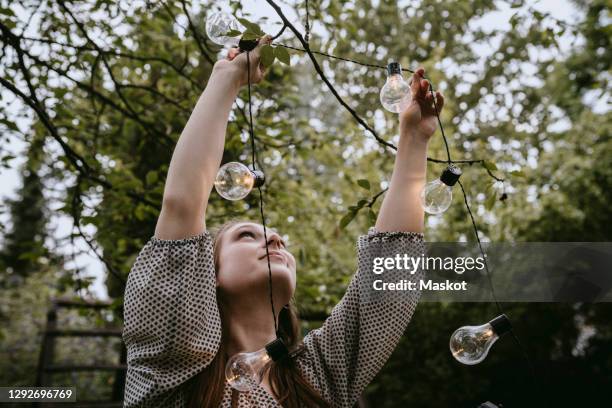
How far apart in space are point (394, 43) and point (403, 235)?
26.7 ft

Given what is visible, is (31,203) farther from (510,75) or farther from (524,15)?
(524,15)

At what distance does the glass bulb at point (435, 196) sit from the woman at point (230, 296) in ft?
0.15

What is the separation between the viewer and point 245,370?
1092mm

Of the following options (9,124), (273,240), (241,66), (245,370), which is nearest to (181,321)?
(245,370)

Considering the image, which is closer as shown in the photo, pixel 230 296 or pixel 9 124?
pixel 230 296

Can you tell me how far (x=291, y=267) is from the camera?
144 centimetres

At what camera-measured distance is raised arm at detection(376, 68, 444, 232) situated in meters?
1.33

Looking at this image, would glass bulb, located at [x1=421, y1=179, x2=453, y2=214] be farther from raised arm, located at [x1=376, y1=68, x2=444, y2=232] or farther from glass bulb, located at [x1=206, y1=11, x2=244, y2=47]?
glass bulb, located at [x1=206, y1=11, x2=244, y2=47]

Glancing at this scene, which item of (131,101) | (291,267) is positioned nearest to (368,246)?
(291,267)

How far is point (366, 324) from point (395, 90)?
0.64 metres

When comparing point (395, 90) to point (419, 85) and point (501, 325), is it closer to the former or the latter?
point (419, 85)

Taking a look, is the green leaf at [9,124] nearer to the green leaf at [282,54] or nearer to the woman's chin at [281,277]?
the woman's chin at [281,277]

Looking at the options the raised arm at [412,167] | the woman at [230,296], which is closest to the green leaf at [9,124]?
the woman at [230,296]

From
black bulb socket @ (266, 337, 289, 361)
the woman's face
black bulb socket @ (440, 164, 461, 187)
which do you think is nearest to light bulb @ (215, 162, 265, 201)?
the woman's face
